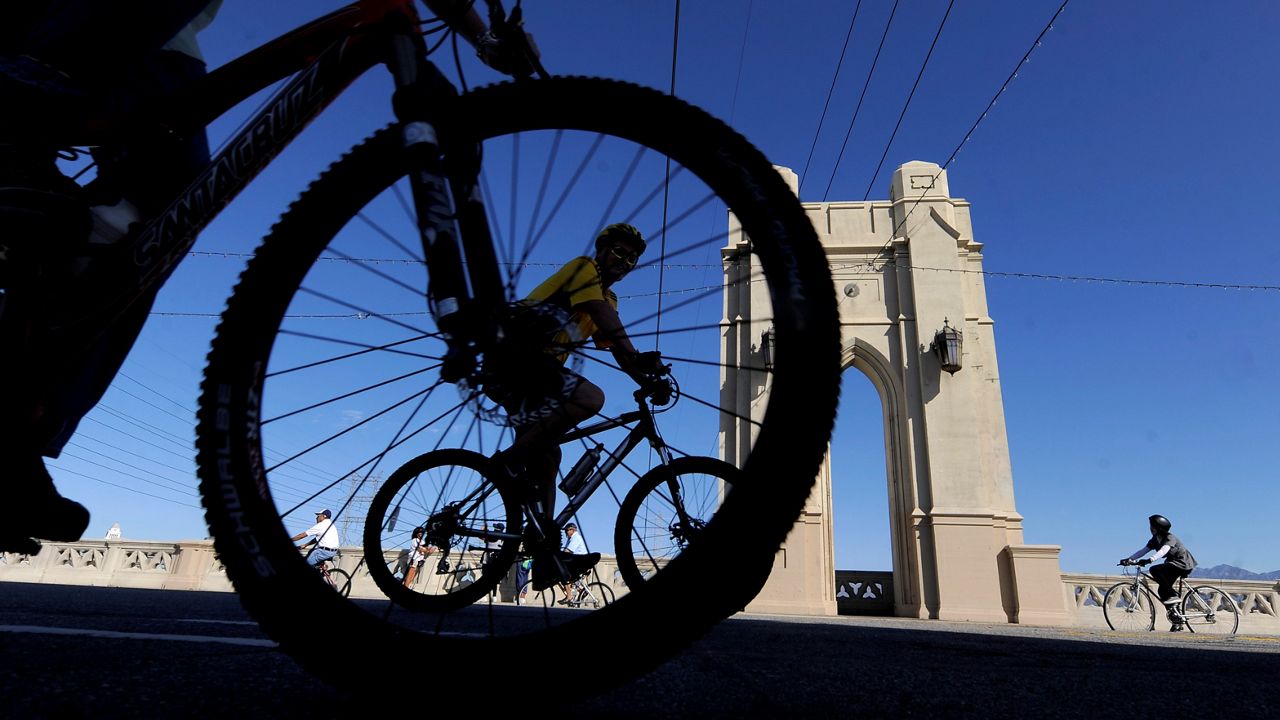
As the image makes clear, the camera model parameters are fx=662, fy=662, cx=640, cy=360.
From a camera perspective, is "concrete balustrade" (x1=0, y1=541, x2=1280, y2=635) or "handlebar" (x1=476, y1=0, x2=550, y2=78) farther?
"concrete balustrade" (x1=0, y1=541, x2=1280, y2=635)

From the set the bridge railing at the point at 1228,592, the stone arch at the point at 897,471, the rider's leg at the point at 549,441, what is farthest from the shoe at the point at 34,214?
the bridge railing at the point at 1228,592

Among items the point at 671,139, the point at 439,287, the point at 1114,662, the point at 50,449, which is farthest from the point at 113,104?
the point at 1114,662

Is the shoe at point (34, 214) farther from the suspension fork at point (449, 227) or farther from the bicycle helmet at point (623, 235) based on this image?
the bicycle helmet at point (623, 235)

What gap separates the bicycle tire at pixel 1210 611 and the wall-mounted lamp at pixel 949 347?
4577 mm

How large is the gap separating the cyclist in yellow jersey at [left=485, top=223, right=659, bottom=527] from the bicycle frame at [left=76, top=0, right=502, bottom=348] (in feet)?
0.46

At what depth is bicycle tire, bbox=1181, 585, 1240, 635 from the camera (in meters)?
8.94

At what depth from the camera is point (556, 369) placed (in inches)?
44.1

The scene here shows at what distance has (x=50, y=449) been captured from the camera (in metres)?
1.35

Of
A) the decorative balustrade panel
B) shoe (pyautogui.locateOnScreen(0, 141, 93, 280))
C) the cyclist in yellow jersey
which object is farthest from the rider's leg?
the decorative balustrade panel

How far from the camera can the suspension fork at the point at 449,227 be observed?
1.00 metres

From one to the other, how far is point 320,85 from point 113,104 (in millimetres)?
524

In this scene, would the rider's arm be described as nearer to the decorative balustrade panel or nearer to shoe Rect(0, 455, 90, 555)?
shoe Rect(0, 455, 90, 555)

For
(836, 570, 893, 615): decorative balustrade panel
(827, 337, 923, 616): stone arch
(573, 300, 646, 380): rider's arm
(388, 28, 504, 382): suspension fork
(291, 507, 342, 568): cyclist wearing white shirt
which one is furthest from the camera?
(836, 570, 893, 615): decorative balustrade panel

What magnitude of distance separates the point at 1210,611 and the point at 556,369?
1161 cm
